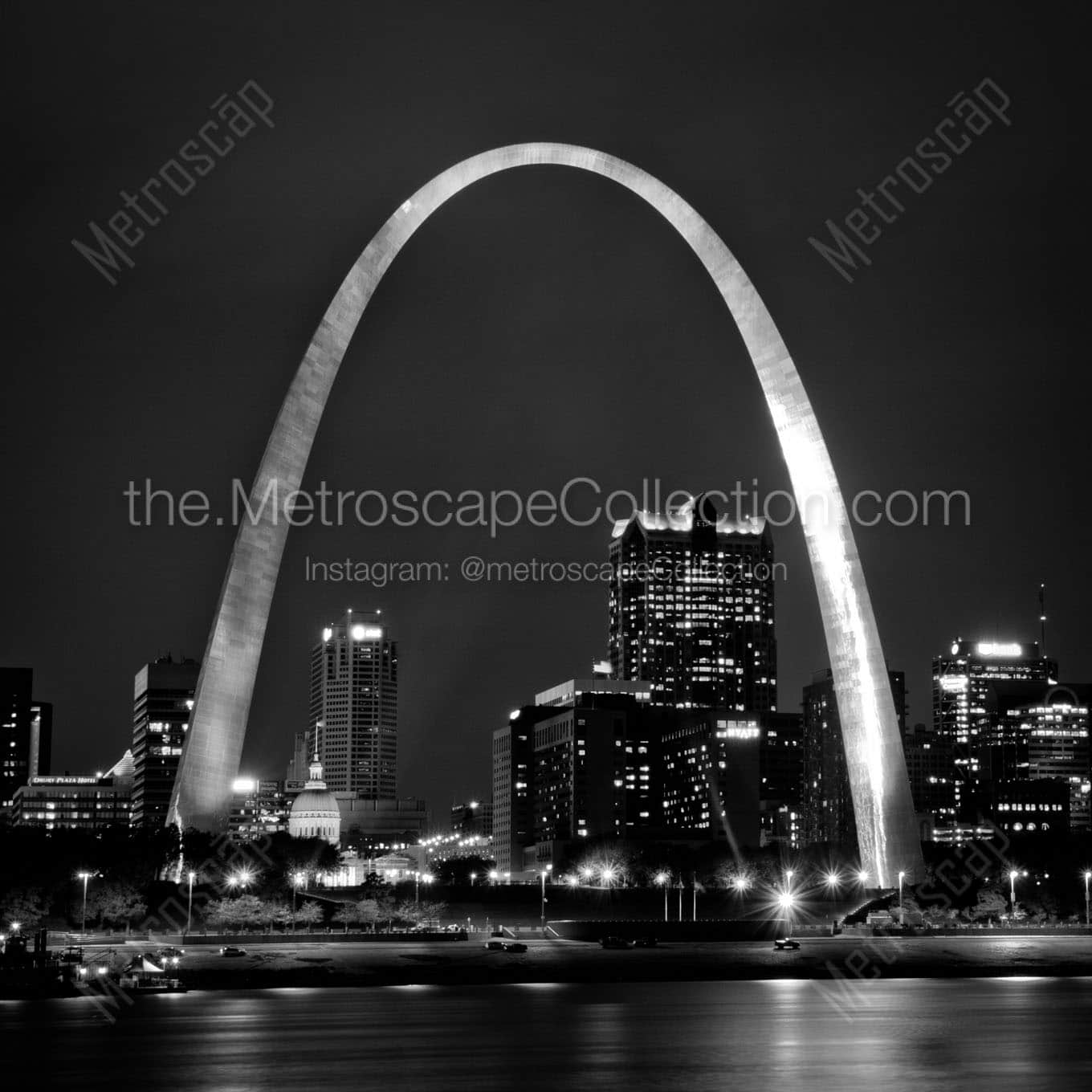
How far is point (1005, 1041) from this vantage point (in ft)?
118

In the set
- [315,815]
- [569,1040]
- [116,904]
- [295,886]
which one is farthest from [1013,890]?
[315,815]

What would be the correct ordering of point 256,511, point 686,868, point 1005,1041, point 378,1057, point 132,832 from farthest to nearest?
1. point 686,868
2. point 132,832
3. point 256,511
4. point 1005,1041
5. point 378,1057

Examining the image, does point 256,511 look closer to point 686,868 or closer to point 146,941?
point 146,941

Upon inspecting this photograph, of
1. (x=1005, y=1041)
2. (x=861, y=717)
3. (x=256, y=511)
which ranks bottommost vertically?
(x=1005, y=1041)

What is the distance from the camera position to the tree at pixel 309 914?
7450 centimetres

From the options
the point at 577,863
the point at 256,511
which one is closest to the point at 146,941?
the point at 256,511

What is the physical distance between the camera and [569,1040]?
36000mm

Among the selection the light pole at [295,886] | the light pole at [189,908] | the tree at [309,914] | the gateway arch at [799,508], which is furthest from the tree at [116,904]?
the tree at [309,914]

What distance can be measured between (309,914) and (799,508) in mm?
28092

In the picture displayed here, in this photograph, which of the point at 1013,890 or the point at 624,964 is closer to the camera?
the point at 624,964

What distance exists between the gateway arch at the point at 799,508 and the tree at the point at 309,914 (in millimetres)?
12091

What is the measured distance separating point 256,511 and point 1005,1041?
112 feet

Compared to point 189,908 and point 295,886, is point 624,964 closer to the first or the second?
point 189,908

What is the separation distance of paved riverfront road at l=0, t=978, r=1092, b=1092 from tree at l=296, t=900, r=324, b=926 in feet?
81.0
